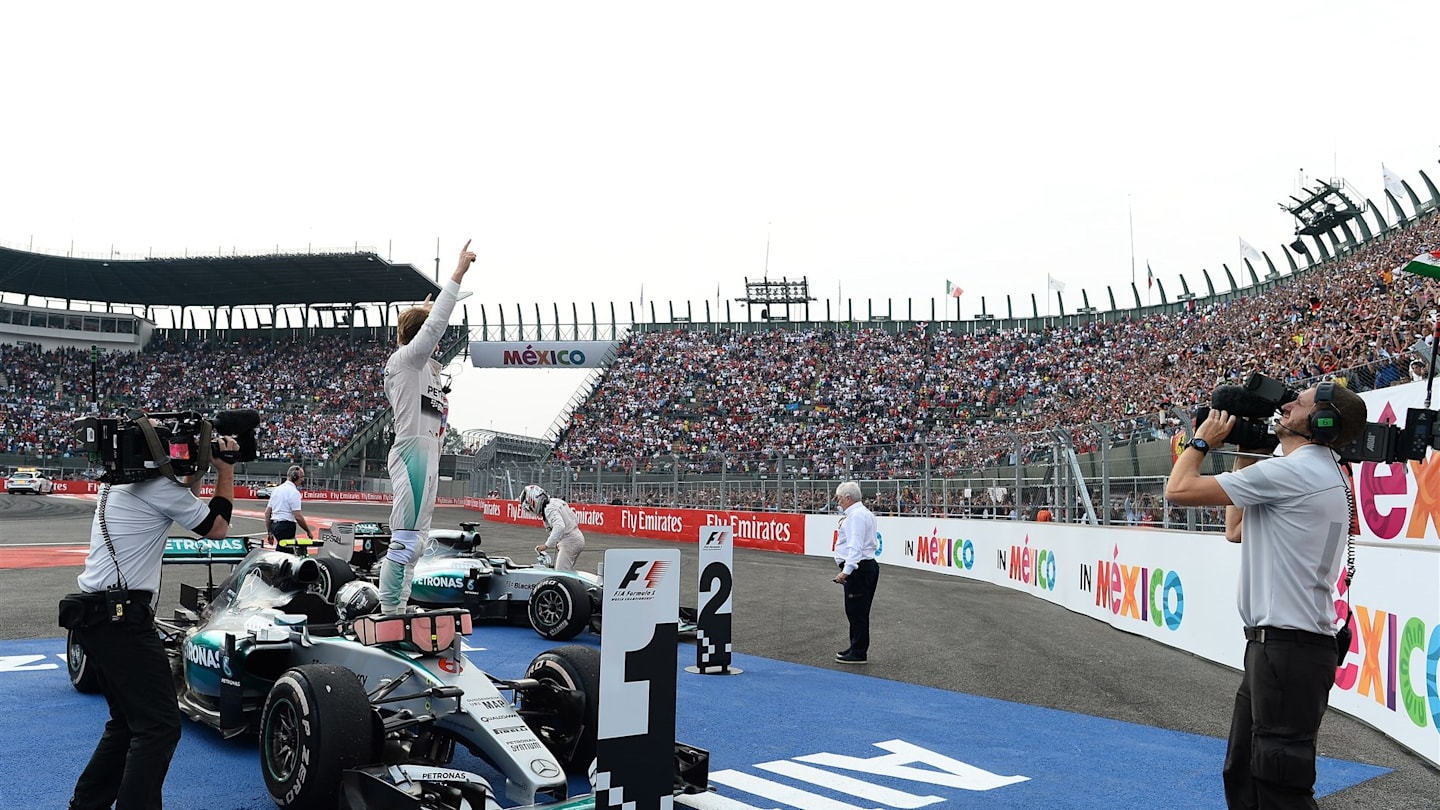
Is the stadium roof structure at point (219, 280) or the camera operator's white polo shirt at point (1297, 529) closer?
the camera operator's white polo shirt at point (1297, 529)

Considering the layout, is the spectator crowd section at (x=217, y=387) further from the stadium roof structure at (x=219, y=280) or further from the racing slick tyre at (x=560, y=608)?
the racing slick tyre at (x=560, y=608)

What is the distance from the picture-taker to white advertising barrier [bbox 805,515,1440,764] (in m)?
6.09

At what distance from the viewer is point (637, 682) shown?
13.5 feet

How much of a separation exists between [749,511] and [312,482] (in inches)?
1218

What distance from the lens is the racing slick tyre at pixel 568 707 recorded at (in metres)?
5.15

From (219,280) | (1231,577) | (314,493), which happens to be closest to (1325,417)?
(1231,577)

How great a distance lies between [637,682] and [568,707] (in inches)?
48.2

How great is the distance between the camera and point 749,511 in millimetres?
26219

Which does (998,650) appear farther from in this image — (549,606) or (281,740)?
(281,740)

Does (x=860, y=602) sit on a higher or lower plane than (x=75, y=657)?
higher

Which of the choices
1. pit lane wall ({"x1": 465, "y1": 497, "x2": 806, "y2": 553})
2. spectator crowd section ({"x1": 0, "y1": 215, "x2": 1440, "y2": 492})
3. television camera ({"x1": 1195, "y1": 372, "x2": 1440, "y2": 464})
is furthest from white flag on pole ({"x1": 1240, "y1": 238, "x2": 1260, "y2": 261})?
television camera ({"x1": 1195, "y1": 372, "x2": 1440, "y2": 464})

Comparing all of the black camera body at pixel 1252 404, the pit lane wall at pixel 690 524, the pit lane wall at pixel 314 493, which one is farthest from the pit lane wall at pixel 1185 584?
the pit lane wall at pixel 314 493

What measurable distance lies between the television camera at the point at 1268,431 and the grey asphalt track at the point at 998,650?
225cm

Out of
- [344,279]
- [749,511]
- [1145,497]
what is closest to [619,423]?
[749,511]
